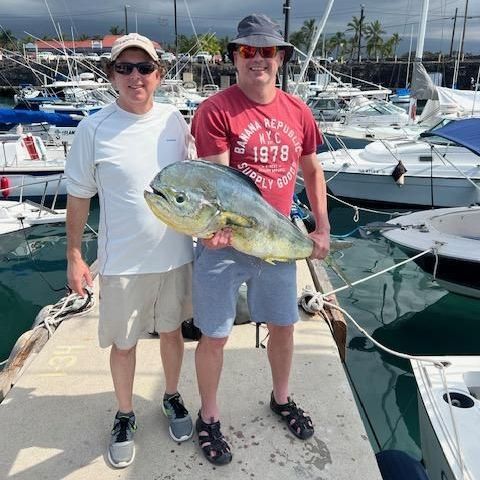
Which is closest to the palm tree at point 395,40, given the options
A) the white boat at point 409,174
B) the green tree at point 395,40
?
the green tree at point 395,40

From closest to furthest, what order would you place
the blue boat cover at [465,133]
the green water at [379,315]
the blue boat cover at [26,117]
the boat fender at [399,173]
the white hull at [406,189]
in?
the green water at [379,315] → the blue boat cover at [465,133] → the white hull at [406,189] → the boat fender at [399,173] → the blue boat cover at [26,117]

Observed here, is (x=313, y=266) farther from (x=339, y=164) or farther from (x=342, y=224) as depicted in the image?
(x=339, y=164)

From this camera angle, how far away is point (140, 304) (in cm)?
220

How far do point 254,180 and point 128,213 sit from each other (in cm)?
55

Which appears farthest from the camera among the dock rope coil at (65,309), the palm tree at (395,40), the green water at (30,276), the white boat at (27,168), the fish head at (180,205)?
the palm tree at (395,40)

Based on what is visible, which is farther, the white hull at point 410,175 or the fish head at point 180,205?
the white hull at point 410,175

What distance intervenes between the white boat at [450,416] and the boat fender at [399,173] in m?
7.71

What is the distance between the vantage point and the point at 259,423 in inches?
101

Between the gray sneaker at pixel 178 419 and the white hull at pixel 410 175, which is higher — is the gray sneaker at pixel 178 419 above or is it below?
above

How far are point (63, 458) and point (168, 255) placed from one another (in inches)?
44.2

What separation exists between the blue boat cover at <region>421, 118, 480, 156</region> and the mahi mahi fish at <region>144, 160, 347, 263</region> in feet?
13.1

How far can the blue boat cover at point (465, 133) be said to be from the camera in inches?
207

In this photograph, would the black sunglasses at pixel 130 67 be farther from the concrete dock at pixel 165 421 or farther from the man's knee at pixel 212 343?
the concrete dock at pixel 165 421

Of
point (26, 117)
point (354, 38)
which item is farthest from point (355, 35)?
point (26, 117)
